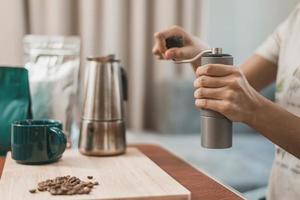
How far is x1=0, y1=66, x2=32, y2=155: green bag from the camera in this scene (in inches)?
43.3

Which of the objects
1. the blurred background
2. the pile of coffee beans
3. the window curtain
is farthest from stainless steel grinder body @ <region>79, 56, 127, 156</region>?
the window curtain

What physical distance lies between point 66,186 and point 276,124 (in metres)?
0.35

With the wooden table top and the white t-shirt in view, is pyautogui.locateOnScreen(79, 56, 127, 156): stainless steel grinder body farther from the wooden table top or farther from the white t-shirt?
the white t-shirt

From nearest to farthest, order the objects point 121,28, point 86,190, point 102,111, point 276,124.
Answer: point 86,190 → point 276,124 → point 102,111 → point 121,28

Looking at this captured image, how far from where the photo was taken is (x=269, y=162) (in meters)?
1.95

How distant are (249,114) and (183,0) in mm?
1678

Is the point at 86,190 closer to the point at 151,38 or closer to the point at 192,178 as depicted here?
the point at 192,178

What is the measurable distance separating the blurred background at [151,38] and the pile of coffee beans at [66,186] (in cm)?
119

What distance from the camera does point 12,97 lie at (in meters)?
1.12

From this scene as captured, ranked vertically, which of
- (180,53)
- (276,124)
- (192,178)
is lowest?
(192,178)

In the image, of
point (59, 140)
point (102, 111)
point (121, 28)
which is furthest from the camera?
point (121, 28)

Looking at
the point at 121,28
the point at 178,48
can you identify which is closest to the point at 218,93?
the point at 178,48

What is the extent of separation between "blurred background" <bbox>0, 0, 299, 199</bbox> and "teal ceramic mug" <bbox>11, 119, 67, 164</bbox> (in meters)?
1.06

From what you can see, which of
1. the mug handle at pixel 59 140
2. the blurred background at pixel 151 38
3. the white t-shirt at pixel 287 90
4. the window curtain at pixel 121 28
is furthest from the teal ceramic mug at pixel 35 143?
the window curtain at pixel 121 28
